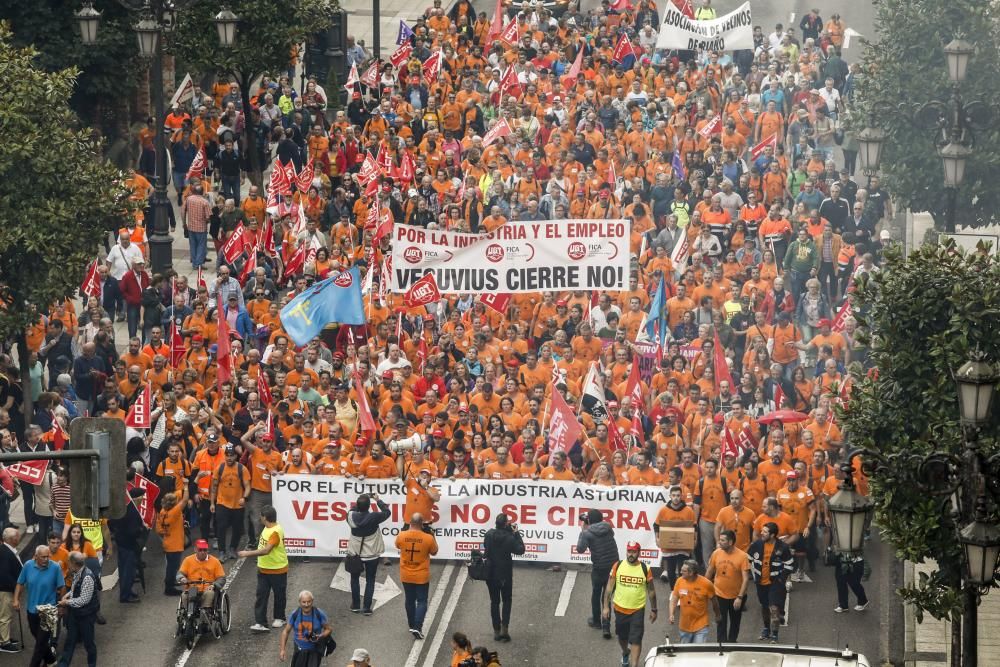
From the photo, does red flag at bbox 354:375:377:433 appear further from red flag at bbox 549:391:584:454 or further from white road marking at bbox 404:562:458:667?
red flag at bbox 549:391:584:454

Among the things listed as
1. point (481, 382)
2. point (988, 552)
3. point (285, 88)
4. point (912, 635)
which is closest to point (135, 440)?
point (481, 382)

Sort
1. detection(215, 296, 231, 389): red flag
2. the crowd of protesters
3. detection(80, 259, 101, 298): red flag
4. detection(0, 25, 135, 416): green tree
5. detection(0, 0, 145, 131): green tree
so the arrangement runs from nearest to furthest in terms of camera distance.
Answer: the crowd of protesters, detection(0, 25, 135, 416): green tree, detection(215, 296, 231, 389): red flag, detection(80, 259, 101, 298): red flag, detection(0, 0, 145, 131): green tree

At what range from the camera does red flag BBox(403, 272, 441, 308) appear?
29.1m

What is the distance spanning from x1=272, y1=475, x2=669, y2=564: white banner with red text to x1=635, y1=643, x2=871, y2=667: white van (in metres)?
6.88

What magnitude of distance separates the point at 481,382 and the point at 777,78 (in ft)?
48.5

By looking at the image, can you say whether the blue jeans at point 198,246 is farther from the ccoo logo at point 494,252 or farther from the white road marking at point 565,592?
the white road marking at point 565,592

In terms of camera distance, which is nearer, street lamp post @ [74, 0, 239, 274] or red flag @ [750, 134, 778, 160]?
street lamp post @ [74, 0, 239, 274]

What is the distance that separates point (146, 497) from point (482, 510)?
12.8ft

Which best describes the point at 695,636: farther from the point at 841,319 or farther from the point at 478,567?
the point at 841,319

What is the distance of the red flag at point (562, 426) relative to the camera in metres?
25.6

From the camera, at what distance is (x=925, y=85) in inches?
1294

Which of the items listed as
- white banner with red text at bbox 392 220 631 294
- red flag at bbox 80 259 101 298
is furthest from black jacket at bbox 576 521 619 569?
red flag at bbox 80 259 101 298

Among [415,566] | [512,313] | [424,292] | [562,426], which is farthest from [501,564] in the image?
[512,313]

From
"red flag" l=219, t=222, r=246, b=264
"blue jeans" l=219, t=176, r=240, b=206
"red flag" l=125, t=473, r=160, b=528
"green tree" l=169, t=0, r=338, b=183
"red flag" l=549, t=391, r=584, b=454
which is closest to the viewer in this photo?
"red flag" l=125, t=473, r=160, b=528
